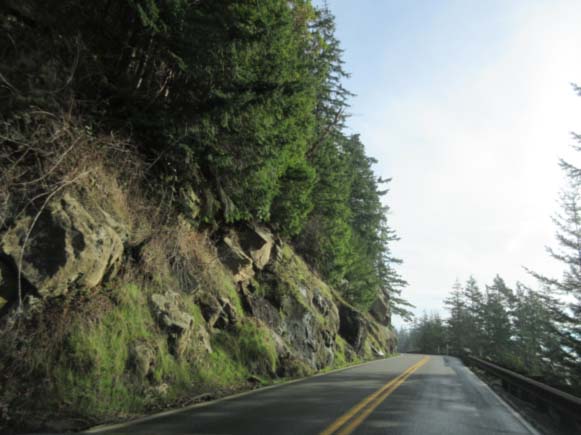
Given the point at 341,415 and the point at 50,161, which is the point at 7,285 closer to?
the point at 50,161

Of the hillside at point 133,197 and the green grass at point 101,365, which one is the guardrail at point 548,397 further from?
the green grass at point 101,365

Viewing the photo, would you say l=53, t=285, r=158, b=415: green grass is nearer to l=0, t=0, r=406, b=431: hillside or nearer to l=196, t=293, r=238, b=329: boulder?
l=0, t=0, r=406, b=431: hillside

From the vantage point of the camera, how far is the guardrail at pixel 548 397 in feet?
19.8

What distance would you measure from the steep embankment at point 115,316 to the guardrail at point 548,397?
6.79m

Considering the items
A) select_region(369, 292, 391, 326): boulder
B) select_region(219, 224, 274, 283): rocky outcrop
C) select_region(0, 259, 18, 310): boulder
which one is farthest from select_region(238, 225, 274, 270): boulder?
select_region(369, 292, 391, 326): boulder

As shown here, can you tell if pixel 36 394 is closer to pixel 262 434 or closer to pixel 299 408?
pixel 262 434

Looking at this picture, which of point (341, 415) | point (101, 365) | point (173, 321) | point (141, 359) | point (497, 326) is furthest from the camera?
point (497, 326)

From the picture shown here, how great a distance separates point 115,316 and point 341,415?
15.7 feet

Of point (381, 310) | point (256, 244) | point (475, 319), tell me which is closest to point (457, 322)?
Result: point (475, 319)

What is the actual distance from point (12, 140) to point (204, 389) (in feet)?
20.6

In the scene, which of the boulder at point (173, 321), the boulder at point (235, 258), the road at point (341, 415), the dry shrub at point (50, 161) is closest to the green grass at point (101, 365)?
the boulder at point (173, 321)

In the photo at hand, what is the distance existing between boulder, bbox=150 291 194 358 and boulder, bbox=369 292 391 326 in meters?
40.8

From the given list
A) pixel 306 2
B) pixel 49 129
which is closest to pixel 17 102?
pixel 49 129

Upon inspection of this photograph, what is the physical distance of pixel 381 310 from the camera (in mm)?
47875
